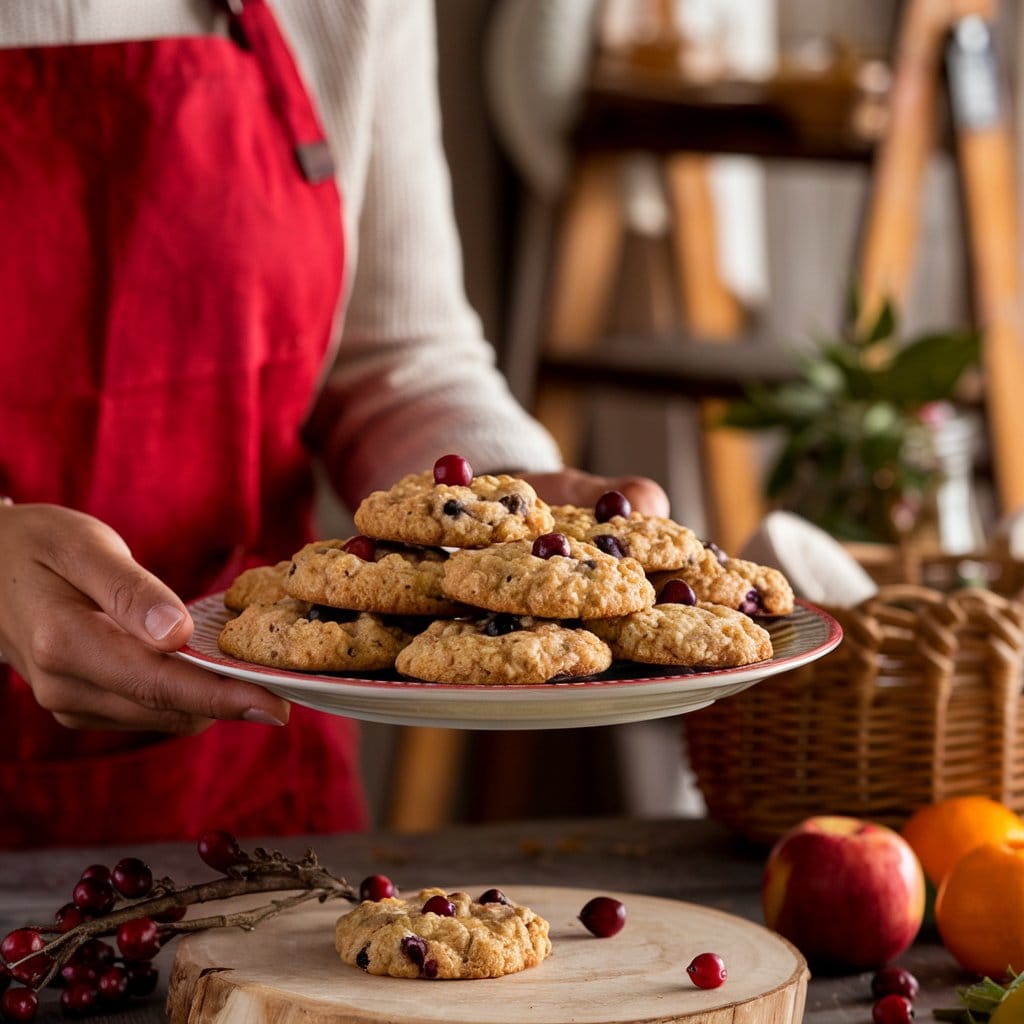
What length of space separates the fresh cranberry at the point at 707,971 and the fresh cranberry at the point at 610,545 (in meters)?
0.24

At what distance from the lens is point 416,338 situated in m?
1.56

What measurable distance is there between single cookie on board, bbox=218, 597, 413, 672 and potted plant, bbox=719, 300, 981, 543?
1267 millimetres

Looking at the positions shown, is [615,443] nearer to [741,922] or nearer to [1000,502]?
[1000,502]

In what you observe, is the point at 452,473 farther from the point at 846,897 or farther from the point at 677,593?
the point at 846,897

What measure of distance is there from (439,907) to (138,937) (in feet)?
0.61

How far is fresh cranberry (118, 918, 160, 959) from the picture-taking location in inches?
37.5

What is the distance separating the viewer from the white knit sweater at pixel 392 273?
143 centimetres

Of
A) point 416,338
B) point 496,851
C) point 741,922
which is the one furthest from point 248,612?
point 416,338

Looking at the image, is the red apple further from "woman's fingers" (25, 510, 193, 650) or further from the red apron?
the red apron

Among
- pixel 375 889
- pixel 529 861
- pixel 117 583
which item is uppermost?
pixel 117 583

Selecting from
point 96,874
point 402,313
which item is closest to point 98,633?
point 96,874

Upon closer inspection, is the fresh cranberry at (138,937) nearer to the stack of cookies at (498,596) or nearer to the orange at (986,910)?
the stack of cookies at (498,596)

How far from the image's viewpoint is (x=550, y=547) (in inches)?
36.3

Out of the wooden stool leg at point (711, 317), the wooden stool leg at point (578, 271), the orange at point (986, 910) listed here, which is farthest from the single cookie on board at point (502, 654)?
the wooden stool leg at point (578, 271)
